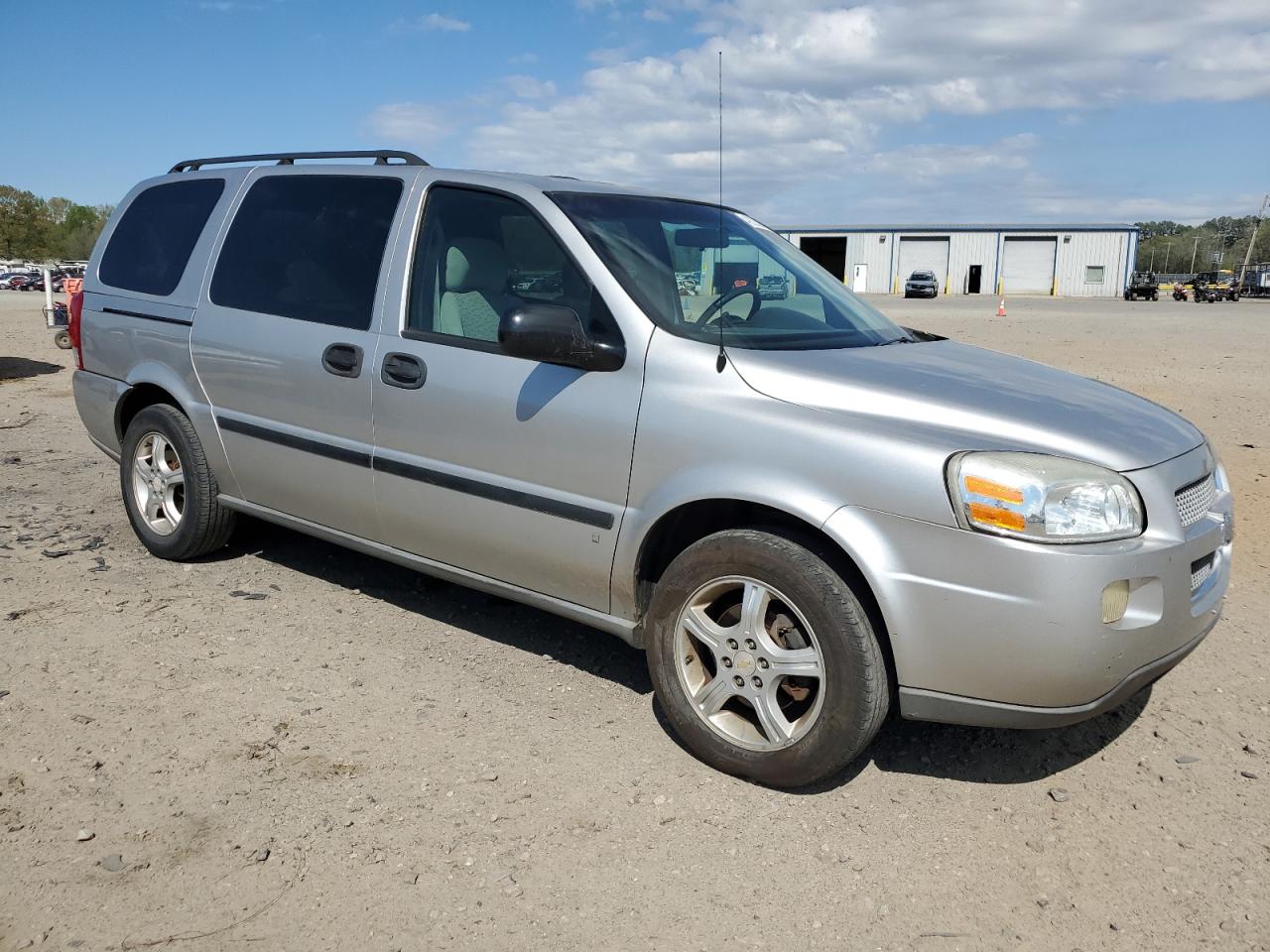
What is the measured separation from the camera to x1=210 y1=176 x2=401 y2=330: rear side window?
14.0 ft

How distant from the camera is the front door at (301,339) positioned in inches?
166

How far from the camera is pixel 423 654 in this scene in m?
4.25

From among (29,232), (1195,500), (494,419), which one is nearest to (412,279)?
(494,419)

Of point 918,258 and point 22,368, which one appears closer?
point 22,368

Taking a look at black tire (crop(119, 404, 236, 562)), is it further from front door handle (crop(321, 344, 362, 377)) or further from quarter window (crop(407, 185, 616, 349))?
quarter window (crop(407, 185, 616, 349))

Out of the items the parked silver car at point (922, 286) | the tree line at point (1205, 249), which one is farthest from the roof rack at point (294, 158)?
the tree line at point (1205, 249)

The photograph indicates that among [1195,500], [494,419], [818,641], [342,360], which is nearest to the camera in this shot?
[818,641]

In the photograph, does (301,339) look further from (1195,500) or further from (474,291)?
(1195,500)

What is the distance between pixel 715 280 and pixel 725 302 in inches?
4.8

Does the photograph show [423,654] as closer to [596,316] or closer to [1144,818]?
[596,316]

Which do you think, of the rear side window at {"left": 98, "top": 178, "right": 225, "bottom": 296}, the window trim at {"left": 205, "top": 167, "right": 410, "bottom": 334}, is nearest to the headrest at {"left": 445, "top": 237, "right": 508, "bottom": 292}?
the window trim at {"left": 205, "top": 167, "right": 410, "bottom": 334}

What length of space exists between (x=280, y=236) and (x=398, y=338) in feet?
3.40

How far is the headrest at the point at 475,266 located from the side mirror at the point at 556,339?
53 centimetres

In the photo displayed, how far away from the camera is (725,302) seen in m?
3.83
